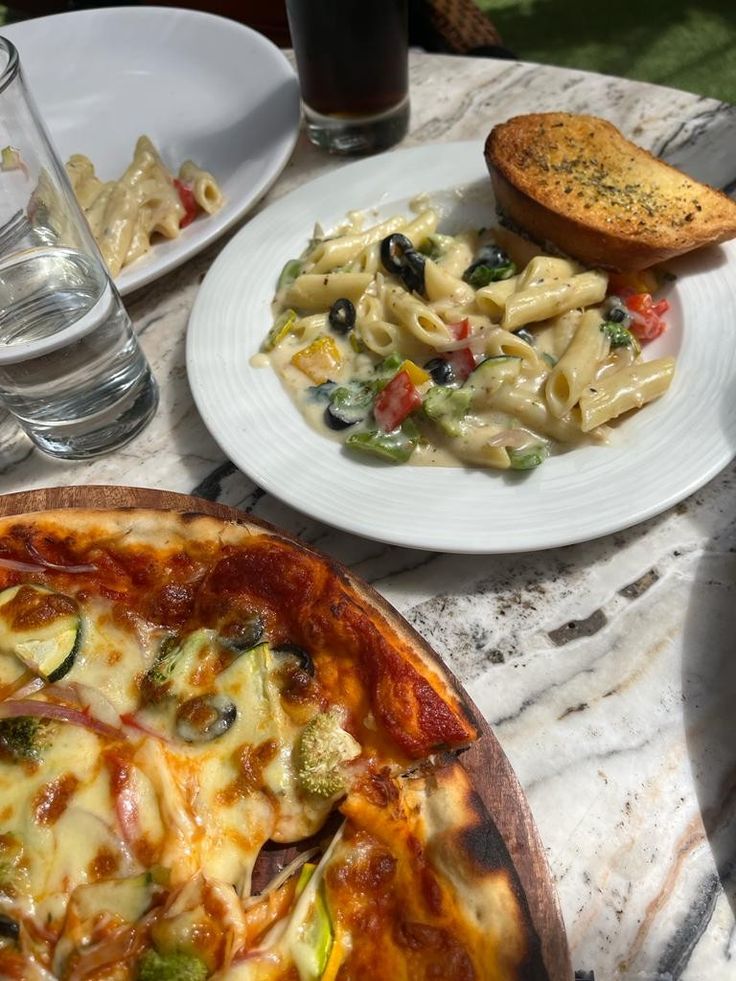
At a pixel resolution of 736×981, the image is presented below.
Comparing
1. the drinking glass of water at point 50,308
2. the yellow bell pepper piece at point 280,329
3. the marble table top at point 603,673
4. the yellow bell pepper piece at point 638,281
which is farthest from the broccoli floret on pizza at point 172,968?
the yellow bell pepper piece at point 638,281

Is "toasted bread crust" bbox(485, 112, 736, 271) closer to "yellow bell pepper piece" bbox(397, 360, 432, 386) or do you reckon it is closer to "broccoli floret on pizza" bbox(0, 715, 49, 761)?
"yellow bell pepper piece" bbox(397, 360, 432, 386)

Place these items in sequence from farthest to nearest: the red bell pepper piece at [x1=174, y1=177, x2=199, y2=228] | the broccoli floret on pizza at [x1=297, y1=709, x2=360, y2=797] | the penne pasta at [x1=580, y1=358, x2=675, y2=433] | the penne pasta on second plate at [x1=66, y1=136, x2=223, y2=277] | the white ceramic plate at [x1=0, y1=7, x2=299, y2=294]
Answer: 1. the white ceramic plate at [x1=0, y1=7, x2=299, y2=294]
2. the red bell pepper piece at [x1=174, y1=177, x2=199, y2=228]
3. the penne pasta on second plate at [x1=66, y1=136, x2=223, y2=277]
4. the penne pasta at [x1=580, y1=358, x2=675, y2=433]
5. the broccoli floret on pizza at [x1=297, y1=709, x2=360, y2=797]

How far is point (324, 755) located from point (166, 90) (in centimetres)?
188

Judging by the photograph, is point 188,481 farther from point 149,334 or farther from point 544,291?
point 544,291

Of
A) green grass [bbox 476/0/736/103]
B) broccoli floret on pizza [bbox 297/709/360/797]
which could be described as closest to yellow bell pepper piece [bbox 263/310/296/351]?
broccoli floret on pizza [bbox 297/709/360/797]

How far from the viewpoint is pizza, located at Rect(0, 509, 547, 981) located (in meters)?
0.83

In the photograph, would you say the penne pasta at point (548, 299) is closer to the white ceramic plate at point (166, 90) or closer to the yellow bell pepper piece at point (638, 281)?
the yellow bell pepper piece at point (638, 281)

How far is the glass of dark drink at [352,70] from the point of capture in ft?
5.92

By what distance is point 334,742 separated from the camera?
932mm

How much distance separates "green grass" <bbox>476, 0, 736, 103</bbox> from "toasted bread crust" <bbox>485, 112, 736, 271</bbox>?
248 cm

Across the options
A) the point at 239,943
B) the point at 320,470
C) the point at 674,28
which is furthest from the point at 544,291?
the point at 674,28

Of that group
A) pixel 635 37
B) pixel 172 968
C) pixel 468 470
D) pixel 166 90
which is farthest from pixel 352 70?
pixel 635 37

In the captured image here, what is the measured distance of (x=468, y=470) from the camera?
4.30ft

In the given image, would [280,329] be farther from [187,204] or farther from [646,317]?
[646,317]
